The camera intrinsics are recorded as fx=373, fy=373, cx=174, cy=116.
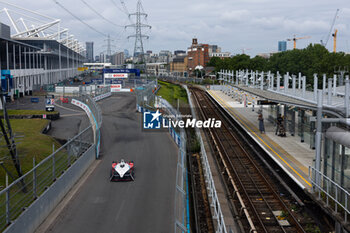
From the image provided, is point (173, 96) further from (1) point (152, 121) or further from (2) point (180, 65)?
(2) point (180, 65)

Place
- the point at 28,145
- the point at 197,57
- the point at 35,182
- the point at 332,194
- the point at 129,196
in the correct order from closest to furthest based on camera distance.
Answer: the point at 35,182, the point at 332,194, the point at 129,196, the point at 28,145, the point at 197,57

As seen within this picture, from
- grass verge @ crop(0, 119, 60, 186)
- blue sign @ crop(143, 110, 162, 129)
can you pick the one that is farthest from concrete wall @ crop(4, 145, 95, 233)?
blue sign @ crop(143, 110, 162, 129)

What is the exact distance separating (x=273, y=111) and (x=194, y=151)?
438 inches

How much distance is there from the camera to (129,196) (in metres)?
13.2

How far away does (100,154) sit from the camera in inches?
774

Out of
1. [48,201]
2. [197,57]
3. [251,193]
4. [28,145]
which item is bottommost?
[251,193]

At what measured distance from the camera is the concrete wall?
381 inches

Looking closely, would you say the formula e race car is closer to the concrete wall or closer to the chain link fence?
the concrete wall

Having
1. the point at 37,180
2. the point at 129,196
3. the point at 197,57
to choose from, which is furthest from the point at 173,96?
the point at 197,57

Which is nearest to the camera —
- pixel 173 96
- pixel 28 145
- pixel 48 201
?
pixel 48 201

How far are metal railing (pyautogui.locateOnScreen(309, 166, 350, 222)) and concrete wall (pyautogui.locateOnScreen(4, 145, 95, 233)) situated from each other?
331 inches

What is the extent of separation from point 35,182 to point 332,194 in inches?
371

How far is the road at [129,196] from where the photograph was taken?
10.8 metres

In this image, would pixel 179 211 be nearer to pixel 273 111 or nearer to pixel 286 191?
pixel 286 191
